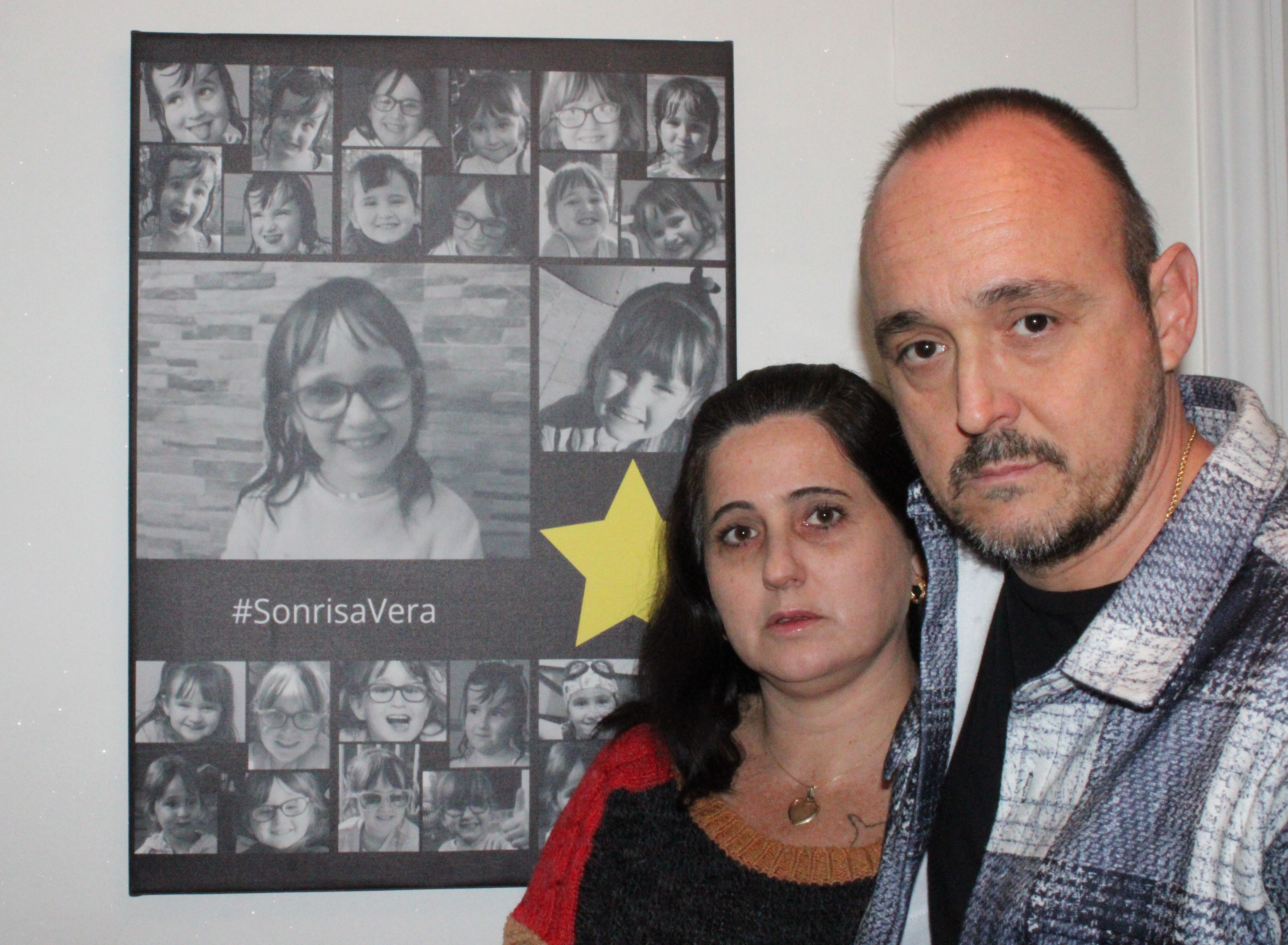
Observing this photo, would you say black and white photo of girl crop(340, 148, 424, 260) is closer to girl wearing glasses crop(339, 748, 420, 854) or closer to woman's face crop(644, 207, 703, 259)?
woman's face crop(644, 207, 703, 259)

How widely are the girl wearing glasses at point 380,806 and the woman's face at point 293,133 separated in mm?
848

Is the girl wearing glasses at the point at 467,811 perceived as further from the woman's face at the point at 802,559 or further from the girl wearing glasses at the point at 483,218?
the girl wearing glasses at the point at 483,218

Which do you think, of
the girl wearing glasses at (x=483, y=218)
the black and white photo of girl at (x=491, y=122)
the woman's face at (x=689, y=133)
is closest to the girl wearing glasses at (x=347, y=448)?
the girl wearing glasses at (x=483, y=218)

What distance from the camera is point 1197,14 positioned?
5.18 feet

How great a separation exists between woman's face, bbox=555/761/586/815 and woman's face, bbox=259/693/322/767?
354 millimetres

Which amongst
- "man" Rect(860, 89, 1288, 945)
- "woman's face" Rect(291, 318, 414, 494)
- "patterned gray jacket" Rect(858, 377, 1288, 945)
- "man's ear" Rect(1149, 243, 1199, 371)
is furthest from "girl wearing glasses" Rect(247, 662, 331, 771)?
"man's ear" Rect(1149, 243, 1199, 371)

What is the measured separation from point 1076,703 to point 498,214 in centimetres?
102

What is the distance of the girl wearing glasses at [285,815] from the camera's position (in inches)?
58.4

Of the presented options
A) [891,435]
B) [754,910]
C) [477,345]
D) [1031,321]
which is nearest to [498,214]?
[477,345]

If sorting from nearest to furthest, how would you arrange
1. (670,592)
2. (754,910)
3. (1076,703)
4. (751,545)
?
(1076,703), (754,910), (751,545), (670,592)

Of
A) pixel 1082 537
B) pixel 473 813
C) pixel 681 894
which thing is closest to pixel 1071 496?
pixel 1082 537

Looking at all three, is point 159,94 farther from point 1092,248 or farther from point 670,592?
point 1092,248

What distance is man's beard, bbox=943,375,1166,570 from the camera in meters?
0.94

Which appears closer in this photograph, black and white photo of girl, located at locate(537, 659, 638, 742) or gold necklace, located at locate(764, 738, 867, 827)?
gold necklace, located at locate(764, 738, 867, 827)
